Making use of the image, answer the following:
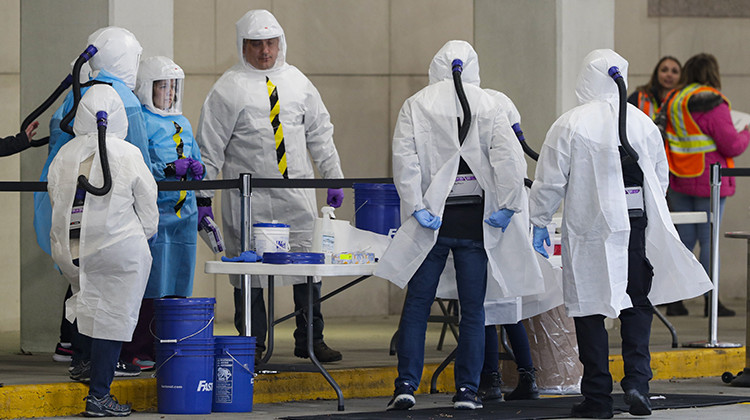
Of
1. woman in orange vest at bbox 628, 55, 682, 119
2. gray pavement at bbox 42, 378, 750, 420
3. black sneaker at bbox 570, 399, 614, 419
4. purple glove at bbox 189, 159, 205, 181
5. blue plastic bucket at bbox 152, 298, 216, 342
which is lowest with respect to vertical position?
gray pavement at bbox 42, 378, 750, 420

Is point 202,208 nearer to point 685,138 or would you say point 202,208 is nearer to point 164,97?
point 164,97

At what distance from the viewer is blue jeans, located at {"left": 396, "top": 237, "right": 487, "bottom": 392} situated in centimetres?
719

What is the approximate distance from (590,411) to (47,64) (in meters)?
4.25

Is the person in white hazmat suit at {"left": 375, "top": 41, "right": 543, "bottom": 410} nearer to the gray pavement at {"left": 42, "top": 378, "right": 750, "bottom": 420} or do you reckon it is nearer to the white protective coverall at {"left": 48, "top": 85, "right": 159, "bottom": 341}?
the gray pavement at {"left": 42, "top": 378, "right": 750, "bottom": 420}

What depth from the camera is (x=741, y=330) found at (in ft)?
35.6

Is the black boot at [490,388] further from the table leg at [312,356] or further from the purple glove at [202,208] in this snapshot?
the purple glove at [202,208]

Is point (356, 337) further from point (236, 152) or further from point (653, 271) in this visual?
point (653, 271)

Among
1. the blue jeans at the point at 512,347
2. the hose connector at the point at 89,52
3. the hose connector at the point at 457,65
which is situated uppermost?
the hose connector at the point at 89,52

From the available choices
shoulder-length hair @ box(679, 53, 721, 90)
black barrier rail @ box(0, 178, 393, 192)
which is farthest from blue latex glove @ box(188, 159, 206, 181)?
shoulder-length hair @ box(679, 53, 721, 90)

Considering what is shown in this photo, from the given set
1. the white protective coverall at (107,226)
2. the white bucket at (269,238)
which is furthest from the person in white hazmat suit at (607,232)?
the white protective coverall at (107,226)

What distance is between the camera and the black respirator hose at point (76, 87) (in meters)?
7.19

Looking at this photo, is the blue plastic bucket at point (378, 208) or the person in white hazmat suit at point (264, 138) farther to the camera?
the person in white hazmat suit at point (264, 138)

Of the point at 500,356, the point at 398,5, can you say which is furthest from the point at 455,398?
the point at 398,5

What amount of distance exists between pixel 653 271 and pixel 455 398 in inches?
46.3
